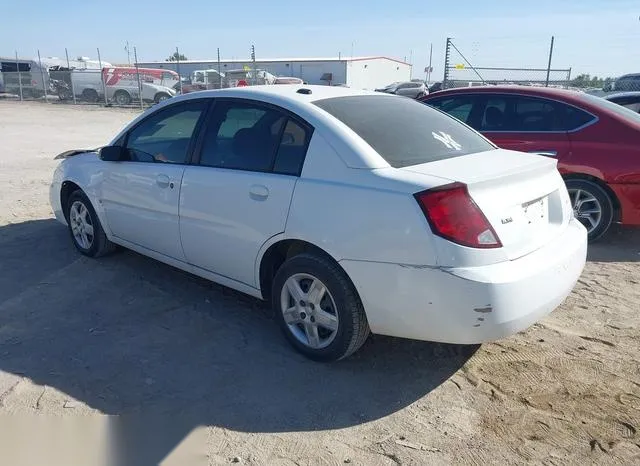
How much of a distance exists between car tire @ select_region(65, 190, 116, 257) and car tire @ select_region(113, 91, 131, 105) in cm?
2908

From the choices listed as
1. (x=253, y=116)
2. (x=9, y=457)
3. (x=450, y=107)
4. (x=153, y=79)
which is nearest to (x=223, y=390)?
(x=9, y=457)

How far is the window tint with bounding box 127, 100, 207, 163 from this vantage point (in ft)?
13.6

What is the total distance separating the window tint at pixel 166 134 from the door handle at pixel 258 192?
2.75ft

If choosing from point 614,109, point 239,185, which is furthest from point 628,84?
point 239,185

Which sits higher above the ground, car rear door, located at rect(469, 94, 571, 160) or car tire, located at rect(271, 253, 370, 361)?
car rear door, located at rect(469, 94, 571, 160)

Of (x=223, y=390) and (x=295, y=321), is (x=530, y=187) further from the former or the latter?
(x=223, y=390)

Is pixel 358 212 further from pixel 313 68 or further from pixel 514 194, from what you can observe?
pixel 313 68

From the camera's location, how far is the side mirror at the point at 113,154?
15.0ft

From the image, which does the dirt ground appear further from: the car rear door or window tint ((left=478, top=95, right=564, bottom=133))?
window tint ((left=478, top=95, right=564, bottom=133))

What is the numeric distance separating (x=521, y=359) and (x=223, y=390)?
1858 millimetres

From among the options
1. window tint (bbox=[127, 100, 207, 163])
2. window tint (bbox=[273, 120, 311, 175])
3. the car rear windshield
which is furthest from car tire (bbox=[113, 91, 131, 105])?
window tint (bbox=[273, 120, 311, 175])

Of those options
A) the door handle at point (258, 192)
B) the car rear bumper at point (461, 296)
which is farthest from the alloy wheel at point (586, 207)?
the door handle at point (258, 192)

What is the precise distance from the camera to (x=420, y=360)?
11.4ft

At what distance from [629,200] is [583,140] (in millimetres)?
750
